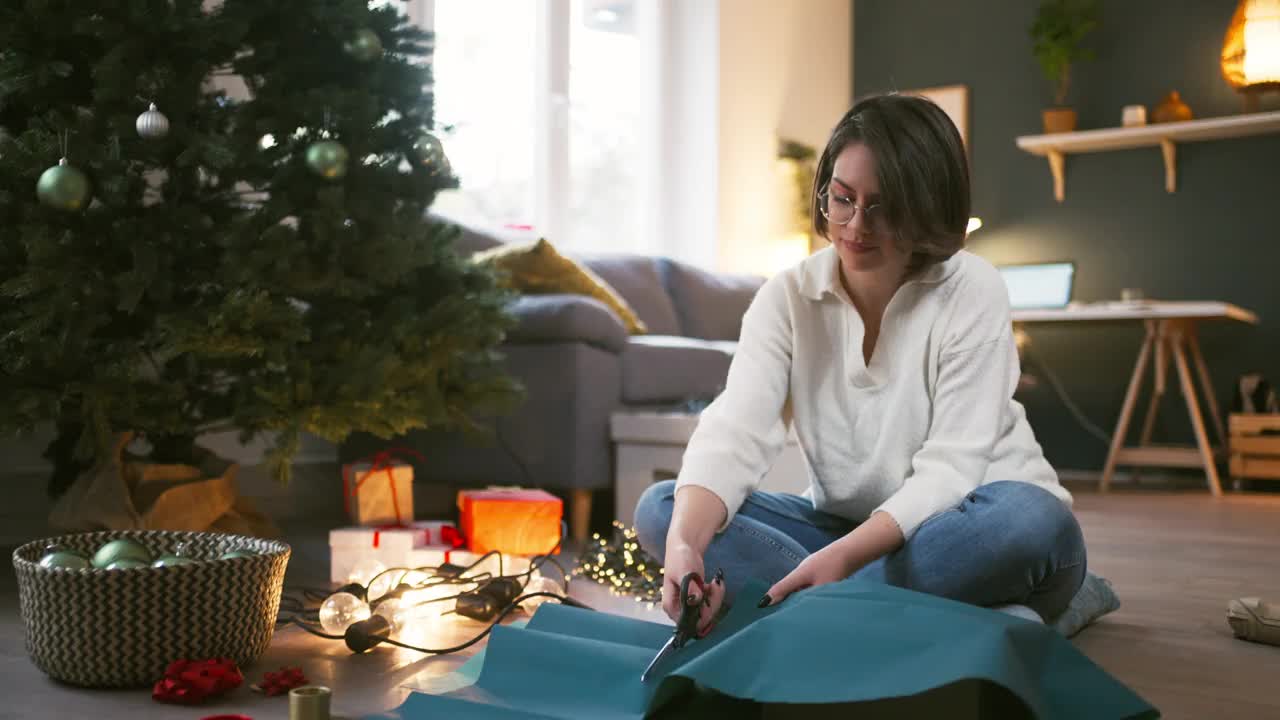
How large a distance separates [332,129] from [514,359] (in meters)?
0.85

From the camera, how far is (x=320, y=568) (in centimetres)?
220

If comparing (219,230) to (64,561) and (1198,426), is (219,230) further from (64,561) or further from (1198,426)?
(1198,426)

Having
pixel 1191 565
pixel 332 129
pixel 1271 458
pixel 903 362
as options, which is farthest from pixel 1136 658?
pixel 1271 458

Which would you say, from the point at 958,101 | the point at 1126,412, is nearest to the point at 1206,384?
the point at 1126,412

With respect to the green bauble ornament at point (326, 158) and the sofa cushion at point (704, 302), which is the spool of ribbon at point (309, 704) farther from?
the sofa cushion at point (704, 302)

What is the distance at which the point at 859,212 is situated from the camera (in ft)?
4.20

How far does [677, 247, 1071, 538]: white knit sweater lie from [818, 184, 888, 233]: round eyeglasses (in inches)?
5.8

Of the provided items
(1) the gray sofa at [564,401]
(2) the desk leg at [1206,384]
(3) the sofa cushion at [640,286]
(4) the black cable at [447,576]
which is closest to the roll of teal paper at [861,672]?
(4) the black cable at [447,576]

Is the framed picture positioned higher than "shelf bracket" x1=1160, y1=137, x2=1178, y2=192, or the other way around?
the framed picture

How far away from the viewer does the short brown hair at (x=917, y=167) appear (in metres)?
1.25

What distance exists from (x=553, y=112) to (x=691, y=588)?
3.41m

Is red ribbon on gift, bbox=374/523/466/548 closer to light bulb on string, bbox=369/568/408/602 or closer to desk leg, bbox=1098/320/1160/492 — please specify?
light bulb on string, bbox=369/568/408/602

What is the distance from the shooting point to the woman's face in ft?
4.17

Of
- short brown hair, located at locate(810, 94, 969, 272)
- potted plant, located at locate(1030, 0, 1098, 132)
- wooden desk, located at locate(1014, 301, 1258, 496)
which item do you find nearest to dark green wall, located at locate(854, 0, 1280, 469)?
potted plant, located at locate(1030, 0, 1098, 132)
